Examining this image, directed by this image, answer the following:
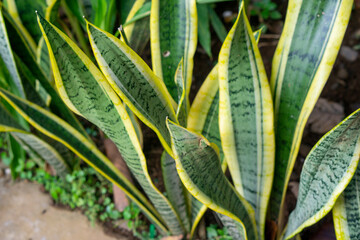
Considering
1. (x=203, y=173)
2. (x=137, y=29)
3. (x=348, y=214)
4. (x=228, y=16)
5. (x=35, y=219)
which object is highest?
(x=137, y=29)

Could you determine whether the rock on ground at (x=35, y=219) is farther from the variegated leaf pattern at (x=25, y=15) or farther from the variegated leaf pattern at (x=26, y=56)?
the variegated leaf pattern at (x=25, y=15)

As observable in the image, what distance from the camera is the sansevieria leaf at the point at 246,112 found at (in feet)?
2.19

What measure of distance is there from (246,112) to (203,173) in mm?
163

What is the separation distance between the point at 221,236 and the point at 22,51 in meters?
0.74

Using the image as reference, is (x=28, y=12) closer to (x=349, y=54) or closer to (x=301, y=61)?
(x=301, y=61)

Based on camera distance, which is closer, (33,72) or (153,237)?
(33,72)

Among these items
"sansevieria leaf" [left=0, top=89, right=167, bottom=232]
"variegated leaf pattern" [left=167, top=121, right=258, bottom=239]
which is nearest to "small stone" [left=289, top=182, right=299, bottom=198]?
"variegated leaf pattern" [left=167, top=121, right=258, bottom=239]

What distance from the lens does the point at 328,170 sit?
0.65 m

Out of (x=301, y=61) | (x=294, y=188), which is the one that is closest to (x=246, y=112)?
(x=301, y=61)

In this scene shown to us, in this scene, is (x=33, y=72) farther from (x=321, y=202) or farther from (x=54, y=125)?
(x=321, y=202)

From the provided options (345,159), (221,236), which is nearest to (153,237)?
(221,236)

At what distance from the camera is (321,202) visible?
2.18 ft

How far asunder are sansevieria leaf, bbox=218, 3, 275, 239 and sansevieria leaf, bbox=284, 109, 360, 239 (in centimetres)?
10

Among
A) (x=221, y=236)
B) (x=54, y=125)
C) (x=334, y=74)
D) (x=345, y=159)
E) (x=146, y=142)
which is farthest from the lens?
(x=334, y=74)
